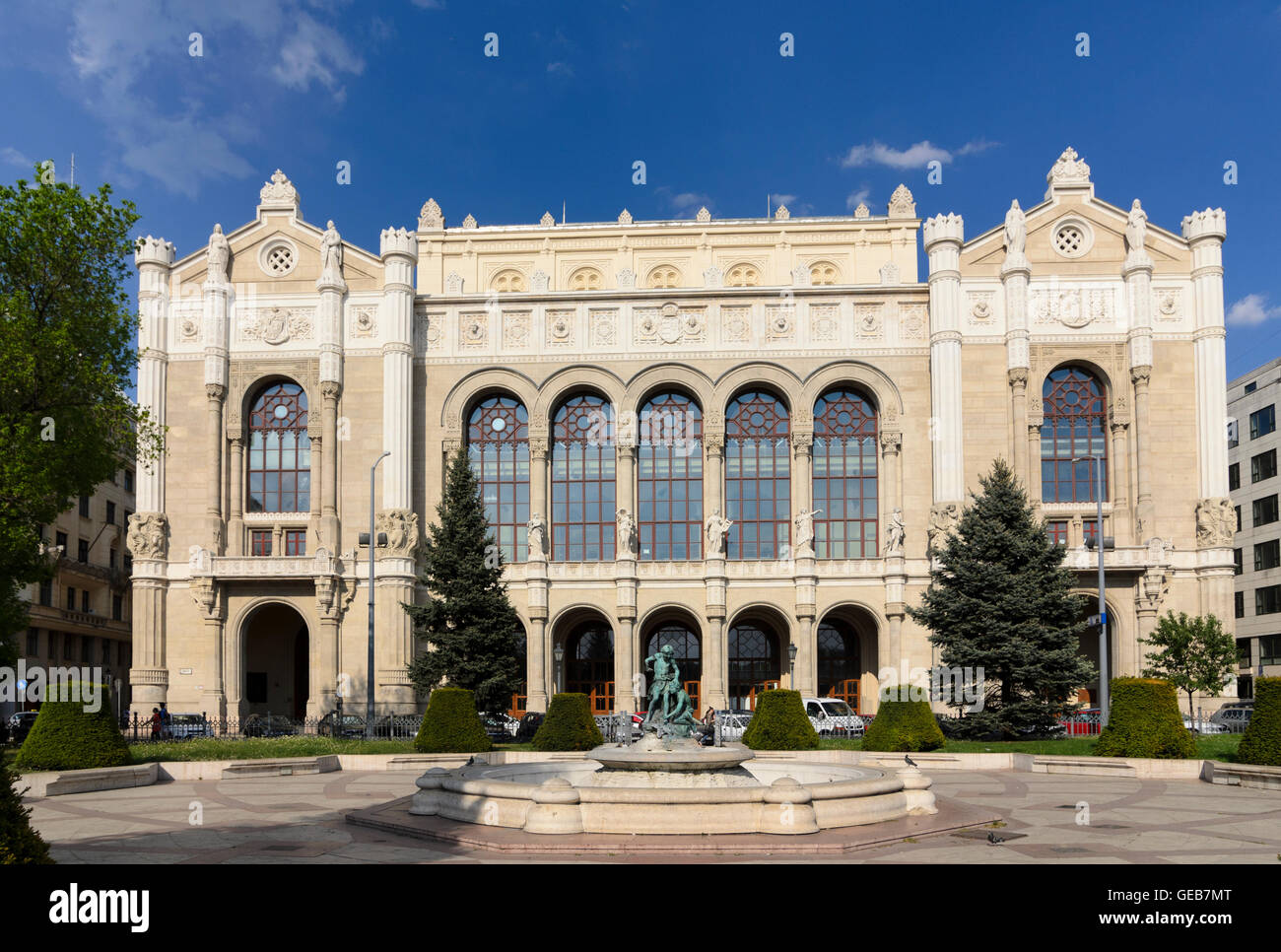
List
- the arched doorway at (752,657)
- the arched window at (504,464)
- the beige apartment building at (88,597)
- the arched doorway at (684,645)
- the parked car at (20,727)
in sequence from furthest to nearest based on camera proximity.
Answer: the beige apartment building at (88,597) < the arched doorway at (684,645) < the arched doorway at (752,657) < the arched window at (504,464) < the parked car at (20,727)

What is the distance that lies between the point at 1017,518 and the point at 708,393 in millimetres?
16003

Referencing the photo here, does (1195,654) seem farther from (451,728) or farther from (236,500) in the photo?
(236,500)

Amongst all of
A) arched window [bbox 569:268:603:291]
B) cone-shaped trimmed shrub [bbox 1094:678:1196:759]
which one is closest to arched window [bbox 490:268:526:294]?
arched window [bbox 569:268:603:291]

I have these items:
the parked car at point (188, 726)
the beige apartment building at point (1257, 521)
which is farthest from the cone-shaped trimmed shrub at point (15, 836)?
the beige apartment building at point (1257, 521)

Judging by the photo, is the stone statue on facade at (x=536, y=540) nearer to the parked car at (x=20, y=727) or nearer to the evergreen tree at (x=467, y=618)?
the evergreen tree at (x=467, y=618)

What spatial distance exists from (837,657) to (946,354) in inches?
592

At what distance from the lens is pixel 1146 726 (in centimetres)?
2541

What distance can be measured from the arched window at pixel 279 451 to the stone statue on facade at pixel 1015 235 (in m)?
32.7

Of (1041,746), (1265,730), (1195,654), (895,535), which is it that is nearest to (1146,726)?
(1265,730)

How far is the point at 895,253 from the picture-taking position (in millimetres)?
57594

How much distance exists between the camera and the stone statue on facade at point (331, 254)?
48.8m

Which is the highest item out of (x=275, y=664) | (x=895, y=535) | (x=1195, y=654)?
(x=895, y=535)
